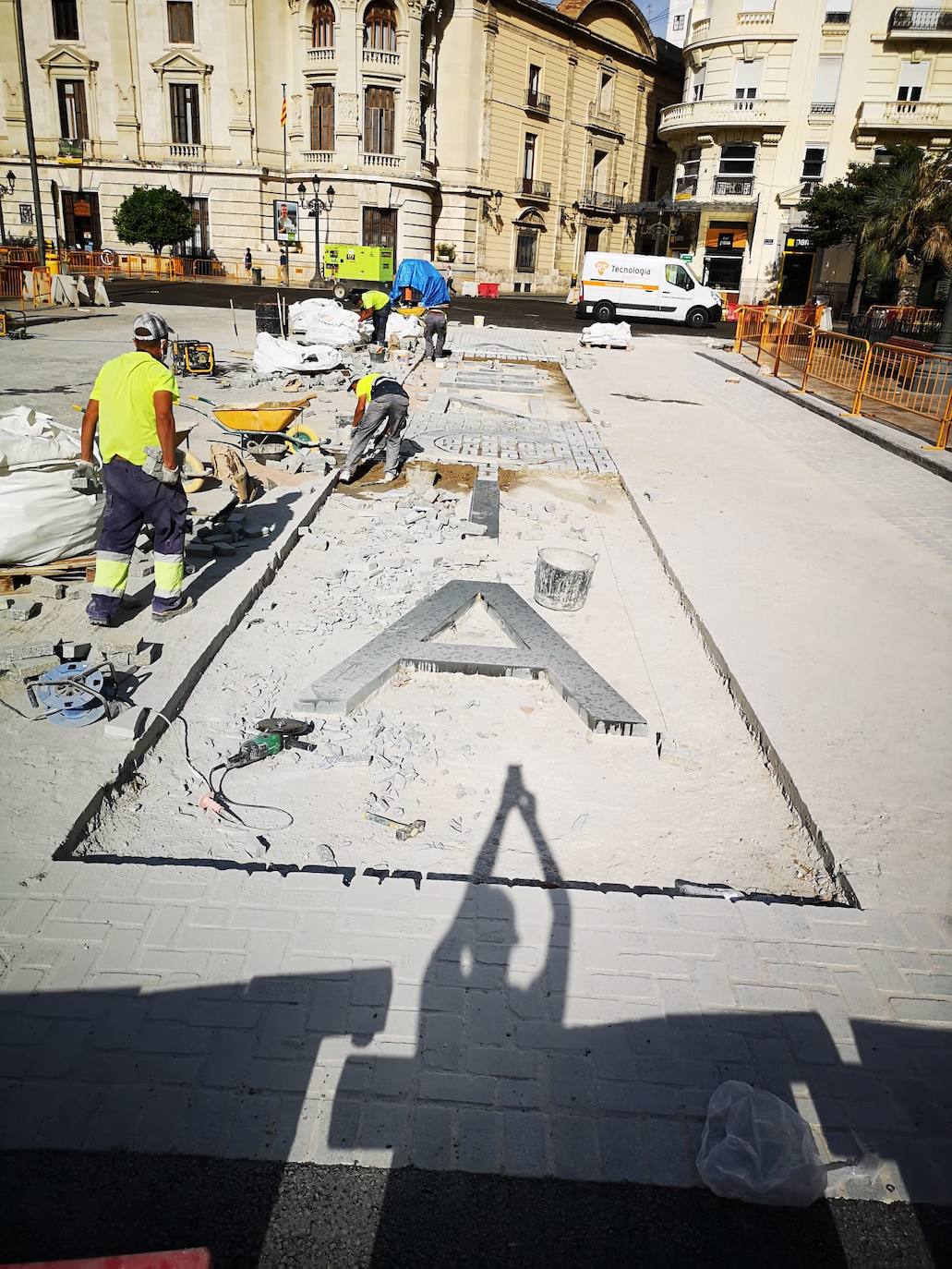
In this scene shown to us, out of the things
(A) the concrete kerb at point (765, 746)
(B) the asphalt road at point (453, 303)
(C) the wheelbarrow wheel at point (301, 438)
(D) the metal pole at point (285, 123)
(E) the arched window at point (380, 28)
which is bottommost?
(A) the concrete kerb at point (765, 746)

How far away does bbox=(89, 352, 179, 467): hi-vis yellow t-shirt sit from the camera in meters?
5.14

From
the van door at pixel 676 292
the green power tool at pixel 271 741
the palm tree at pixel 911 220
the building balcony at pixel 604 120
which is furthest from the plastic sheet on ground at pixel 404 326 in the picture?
the building balcony at pixel 604 120

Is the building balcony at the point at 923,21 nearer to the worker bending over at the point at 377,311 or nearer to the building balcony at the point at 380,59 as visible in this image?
the building balcony at the point at 380,59

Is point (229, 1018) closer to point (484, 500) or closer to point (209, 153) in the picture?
point (484, 500)

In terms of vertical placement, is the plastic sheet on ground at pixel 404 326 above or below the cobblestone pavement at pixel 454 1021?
above

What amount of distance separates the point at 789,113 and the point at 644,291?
809 inches

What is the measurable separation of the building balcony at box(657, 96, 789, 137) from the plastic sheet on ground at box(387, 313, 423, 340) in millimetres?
31815

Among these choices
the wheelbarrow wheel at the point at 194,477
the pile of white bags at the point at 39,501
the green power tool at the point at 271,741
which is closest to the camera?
the green power tool at the point at 271,741

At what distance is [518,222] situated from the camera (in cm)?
5003

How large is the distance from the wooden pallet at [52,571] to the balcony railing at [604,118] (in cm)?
5759

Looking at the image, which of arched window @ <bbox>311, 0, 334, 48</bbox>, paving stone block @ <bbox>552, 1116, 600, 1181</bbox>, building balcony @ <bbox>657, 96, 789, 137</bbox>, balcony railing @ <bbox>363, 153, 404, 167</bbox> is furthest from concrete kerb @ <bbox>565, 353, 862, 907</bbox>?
arched window @ <bbox>311, 0, 334, 48</bbox>

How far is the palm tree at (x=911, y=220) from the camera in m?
21.5

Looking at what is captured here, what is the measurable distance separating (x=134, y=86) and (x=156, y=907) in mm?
51520

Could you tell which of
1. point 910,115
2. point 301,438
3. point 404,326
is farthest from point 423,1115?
point 910,115
